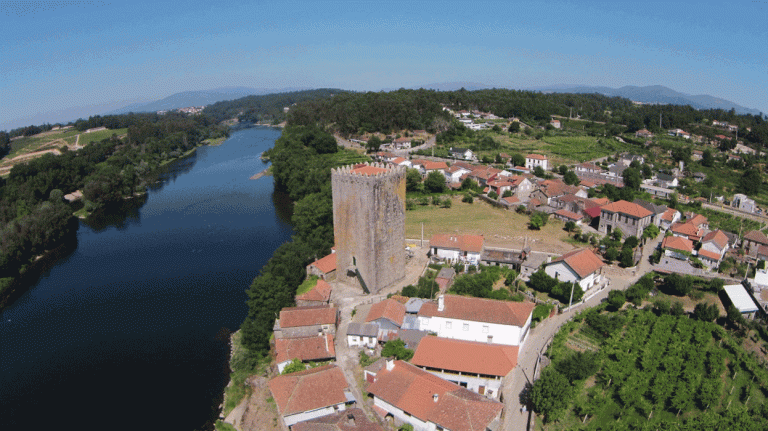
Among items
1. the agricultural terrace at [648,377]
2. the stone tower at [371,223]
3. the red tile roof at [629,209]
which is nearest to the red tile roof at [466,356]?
the agricultural terrace at [648,377]

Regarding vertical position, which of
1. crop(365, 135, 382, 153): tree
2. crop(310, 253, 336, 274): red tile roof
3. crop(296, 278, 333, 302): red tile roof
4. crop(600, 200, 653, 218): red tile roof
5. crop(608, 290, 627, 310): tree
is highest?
crop(365, 135, 382, 153): tree

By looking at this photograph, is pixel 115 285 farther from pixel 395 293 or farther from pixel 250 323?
pixel 395 293

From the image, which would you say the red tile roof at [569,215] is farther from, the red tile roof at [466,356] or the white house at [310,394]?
the white house at [310,394]

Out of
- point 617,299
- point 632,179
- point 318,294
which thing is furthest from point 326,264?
point 632,179

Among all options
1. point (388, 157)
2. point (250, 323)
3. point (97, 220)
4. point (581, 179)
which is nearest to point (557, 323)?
point (250, 323)

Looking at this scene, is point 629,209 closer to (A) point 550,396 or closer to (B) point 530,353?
(B) point 530,353

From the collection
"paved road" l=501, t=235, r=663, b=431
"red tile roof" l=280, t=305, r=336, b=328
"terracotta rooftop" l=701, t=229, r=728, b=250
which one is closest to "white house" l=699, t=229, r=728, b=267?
"terracotta rooftop" l=701, t=229, r=728, b=250

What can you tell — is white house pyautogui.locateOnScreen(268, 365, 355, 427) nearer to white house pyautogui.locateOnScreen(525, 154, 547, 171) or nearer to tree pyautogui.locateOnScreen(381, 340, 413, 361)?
tree pyautogui.locateOnScreen(381, 340, 413, 361)
